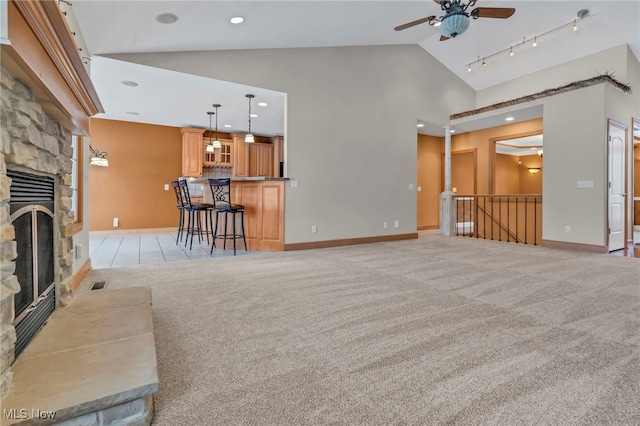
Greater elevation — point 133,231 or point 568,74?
point 568,74

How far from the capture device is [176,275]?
3.38 meters

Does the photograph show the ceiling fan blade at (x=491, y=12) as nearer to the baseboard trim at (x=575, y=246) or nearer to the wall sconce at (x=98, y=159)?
the baseboard trim at (x=575, y=246)

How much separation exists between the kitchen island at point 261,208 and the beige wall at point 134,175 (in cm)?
297

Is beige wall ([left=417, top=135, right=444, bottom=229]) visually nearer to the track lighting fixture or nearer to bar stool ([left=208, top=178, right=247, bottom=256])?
the track lighting fixture

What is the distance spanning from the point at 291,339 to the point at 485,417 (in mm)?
1036

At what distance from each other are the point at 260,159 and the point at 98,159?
3637 mm

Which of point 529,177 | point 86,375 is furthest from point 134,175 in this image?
point 529,177

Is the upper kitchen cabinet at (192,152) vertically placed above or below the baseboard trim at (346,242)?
above

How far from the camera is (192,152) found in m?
7.73

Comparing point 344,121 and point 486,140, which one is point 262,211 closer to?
point 344,121

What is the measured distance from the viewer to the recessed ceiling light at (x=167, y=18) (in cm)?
341

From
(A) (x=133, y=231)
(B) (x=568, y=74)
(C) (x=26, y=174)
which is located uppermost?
(B) (x=568, y=74)

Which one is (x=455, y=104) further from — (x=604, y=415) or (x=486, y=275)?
(x=604, y=415)

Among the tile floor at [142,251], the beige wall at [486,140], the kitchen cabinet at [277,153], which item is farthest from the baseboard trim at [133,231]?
the beige wall at [486,140]
